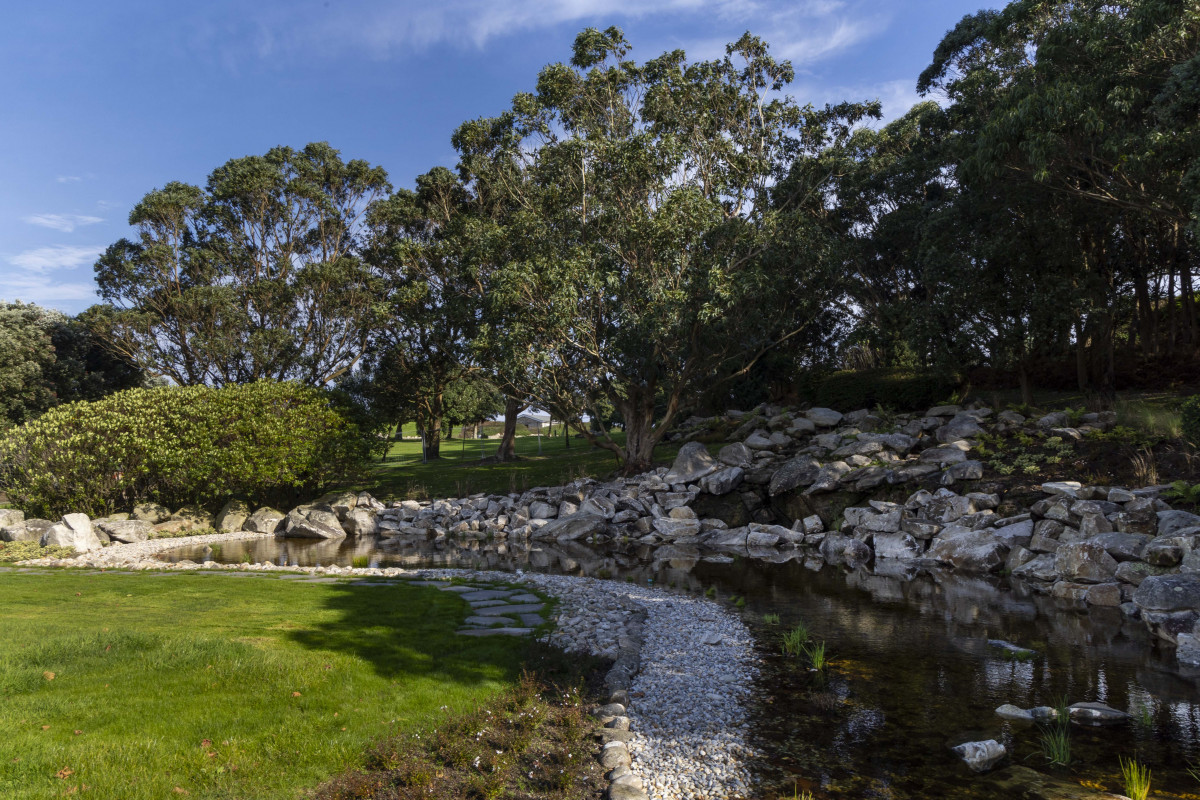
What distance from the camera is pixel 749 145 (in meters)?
29.3

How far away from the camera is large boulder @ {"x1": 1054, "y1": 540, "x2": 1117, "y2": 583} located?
43.3 feet

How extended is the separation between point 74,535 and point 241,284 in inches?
767

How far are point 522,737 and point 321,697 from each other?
2098 mm

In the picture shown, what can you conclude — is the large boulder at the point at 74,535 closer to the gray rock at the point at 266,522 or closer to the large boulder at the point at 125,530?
the large boulder at the point at 125,530

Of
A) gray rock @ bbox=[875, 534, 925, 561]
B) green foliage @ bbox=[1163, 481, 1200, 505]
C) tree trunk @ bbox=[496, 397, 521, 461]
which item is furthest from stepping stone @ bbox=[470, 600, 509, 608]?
tree trunk @ bbox=[496, 397, 521, 461]

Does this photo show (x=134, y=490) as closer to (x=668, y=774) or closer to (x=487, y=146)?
(x=487, y=146)

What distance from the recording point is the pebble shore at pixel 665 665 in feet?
19.4

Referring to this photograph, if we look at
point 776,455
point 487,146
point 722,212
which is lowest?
point 776,455

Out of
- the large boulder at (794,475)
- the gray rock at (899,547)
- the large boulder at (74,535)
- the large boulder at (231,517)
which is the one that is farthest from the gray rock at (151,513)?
the gray rock at (899,547)

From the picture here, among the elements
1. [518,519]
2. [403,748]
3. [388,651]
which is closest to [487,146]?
[518,519]

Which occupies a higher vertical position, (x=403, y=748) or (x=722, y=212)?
(x=722, y=212)

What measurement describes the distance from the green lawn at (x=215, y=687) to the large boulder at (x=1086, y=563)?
11.7 meters

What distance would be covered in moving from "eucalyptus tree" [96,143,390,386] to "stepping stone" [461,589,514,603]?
23.6 metres

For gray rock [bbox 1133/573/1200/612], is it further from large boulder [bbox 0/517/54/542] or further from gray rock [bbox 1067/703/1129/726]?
large boulder [bbox 0/517/54/542]
